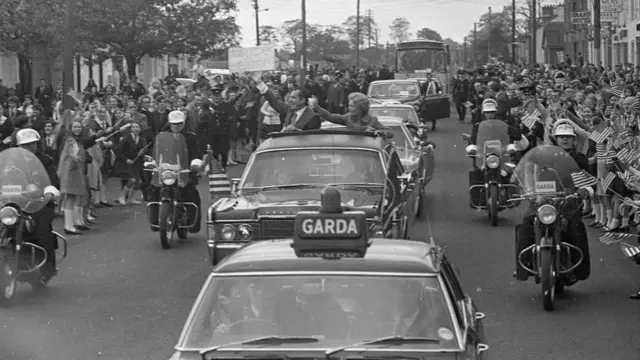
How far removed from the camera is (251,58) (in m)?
47.8

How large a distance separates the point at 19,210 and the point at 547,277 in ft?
17.5

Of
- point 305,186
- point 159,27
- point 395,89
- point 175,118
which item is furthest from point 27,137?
point 159,27

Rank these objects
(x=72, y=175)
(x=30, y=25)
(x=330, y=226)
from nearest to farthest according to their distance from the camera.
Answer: (x=330, y=226) → (x=72, y=175) → (x=30, y=25)

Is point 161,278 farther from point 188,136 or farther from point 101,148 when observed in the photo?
point 101,148

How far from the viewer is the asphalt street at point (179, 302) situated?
34.0 feet

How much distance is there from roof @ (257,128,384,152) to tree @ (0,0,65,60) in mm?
20026

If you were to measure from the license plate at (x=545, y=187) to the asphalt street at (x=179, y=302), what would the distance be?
44.5 inches

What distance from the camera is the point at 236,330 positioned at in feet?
21.0

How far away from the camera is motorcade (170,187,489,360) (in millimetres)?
6238

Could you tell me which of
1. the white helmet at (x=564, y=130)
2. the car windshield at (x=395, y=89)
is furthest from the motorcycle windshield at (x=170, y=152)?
the car windshield at (x=395, y=89)

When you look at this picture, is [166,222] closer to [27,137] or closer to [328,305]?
[27,137]

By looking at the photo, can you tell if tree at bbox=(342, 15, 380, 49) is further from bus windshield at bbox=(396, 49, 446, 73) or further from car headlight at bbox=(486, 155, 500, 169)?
car headlight at bbox=(486, 155, 500, 169)

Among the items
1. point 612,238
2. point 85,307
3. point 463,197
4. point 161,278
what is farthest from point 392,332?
point 463,197

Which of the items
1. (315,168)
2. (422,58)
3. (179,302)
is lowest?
(179,302)
